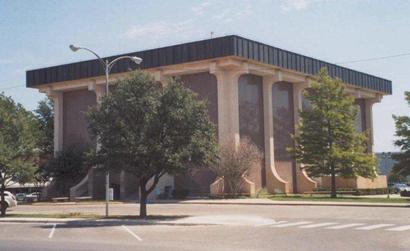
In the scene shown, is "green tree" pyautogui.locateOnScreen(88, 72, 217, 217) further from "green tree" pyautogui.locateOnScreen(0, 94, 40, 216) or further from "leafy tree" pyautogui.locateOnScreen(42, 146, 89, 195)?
"leafy tree" pyautogui.locateOnScreen(42, 146, 89, 195)

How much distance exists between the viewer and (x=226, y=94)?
5306 centimetres

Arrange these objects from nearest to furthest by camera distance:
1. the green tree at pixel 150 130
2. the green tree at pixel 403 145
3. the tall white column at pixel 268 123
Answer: the green tree at pixel 150 130 < the green tree at pixel 403 145 < the tall white column at pixel 268 123

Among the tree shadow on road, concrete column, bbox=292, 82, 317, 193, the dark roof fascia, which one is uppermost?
the dark roof fascia

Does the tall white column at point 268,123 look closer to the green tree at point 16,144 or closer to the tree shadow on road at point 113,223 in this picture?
the green tree at point 16,144

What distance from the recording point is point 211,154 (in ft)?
95.2

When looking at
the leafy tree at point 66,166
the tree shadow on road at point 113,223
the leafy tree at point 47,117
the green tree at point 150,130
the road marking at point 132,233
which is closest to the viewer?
the road marking at point 132,233

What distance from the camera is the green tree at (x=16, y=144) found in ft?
111

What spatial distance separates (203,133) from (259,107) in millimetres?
28542

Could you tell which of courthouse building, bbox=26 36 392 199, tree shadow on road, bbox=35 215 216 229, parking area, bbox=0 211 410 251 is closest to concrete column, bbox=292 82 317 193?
courthouse building, bbox=26 36 392 199

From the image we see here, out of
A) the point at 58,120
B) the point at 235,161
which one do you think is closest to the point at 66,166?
the point at 58,120

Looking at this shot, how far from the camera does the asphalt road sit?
1692cm

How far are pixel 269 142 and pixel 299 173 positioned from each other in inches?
244

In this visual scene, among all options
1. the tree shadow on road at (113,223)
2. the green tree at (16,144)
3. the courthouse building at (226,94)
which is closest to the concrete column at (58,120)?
the courthouse building at (226,94)

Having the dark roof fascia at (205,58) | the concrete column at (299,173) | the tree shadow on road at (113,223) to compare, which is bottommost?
the tree shadow on road at (113,223)
